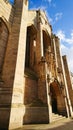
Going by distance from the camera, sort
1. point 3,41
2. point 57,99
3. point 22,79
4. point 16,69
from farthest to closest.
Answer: point 57,99
point 3,41
point 22,79
point 16,69

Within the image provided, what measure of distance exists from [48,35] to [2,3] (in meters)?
8.87

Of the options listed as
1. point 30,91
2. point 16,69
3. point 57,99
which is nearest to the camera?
point 16,69

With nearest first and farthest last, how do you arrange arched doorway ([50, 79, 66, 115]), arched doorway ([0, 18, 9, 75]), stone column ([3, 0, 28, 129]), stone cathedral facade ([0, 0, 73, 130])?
stone column ([3, 0, 28, 129])
stone cathedral facade ([0, 0, 73, 130])
arched doorway ([0, 18, 9, 75])
arched doorway ([50, 79, 66, 115])

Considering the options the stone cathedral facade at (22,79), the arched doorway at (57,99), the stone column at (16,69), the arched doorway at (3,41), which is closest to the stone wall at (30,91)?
the stone cathedral facade at (22,79)

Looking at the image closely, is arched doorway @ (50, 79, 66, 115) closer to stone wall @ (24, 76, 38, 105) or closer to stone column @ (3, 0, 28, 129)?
stone wall @ (24, 76, 38, 105)

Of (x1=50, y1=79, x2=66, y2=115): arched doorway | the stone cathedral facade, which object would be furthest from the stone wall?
(x1=50, y1=79, x2=66, y2=115): arched doorway

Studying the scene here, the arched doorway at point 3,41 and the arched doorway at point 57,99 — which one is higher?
the arched doorway at point 3,41

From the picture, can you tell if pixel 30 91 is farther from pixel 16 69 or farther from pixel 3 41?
pixel 3 41

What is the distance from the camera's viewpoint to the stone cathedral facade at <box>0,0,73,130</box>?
255 inches

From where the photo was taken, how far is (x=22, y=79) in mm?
7617

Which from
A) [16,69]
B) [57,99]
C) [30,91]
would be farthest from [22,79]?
[57,99]

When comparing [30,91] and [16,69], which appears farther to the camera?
[30,91]

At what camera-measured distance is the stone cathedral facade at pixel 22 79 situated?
6.46 meters

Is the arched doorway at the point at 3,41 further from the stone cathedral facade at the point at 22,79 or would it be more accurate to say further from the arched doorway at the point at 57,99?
the arched doorway at the point at 57,99
